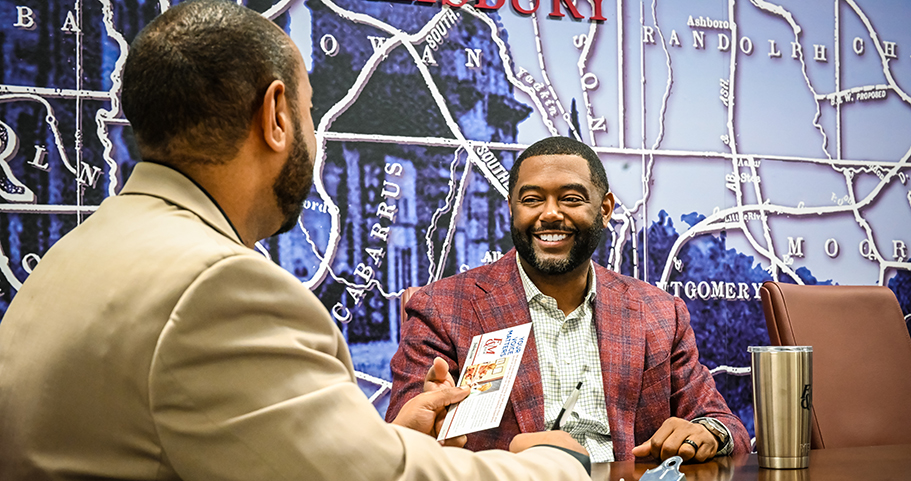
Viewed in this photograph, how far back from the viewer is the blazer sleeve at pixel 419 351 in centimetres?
196

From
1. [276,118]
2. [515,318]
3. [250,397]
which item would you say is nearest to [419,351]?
[515,318]

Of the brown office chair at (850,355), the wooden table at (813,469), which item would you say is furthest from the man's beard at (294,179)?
the brown office chair at (850,355)

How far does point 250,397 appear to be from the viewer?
0.76 m

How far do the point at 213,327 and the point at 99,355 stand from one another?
137 millimetres

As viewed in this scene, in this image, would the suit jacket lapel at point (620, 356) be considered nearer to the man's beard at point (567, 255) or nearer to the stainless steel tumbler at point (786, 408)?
the man's beard at point (567, 255)

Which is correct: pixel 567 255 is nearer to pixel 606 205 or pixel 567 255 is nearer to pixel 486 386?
pixel 606 205

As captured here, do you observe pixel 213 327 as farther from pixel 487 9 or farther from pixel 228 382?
pixel 487 9

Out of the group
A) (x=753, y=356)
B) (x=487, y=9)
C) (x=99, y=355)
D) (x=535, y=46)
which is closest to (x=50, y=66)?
(x=487, y=9)

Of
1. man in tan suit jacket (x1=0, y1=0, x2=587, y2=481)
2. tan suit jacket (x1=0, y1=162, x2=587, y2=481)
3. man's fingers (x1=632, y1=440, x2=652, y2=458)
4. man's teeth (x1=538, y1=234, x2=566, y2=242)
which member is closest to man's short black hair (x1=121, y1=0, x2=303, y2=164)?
man in tan suit jacket (x1=0, y1=0, x2=587, y2=481)

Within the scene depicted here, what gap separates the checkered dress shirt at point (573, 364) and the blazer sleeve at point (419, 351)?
0.96ft

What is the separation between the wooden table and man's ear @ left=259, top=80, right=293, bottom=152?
31.9 inches

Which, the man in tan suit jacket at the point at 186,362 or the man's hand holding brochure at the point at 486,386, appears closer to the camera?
the man in tan suit jacket at the point at 186,362

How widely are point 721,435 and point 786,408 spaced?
292 millimetres

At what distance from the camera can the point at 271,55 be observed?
1.02m
